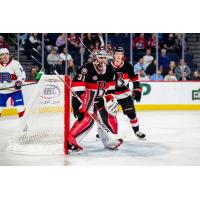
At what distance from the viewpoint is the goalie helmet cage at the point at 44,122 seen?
5.25m

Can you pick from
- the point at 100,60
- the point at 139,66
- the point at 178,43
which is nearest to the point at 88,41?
the point at 100,60

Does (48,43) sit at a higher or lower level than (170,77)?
higher

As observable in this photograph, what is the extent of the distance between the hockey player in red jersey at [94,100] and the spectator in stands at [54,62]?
111 centimetres

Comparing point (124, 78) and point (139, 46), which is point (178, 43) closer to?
point (139, 46)

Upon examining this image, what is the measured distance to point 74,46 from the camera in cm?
638

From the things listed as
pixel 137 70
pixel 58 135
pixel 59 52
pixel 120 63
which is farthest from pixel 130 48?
pixel 58 135

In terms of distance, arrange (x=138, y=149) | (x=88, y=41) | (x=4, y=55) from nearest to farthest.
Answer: (x=138, y=149), (x=88, y=41), (x=4, y=55)

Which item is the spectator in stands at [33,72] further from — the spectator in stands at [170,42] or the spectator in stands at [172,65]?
the spectator in stands at [172,65]

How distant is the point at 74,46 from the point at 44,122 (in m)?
1.36

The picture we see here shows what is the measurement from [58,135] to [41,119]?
29 cm

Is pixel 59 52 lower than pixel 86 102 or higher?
higher

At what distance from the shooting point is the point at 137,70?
6.97 metres

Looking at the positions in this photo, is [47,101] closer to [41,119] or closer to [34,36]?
[41,119]

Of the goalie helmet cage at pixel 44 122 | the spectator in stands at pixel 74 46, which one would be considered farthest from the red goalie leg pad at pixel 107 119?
the spectator in stands at pixel 74 46
